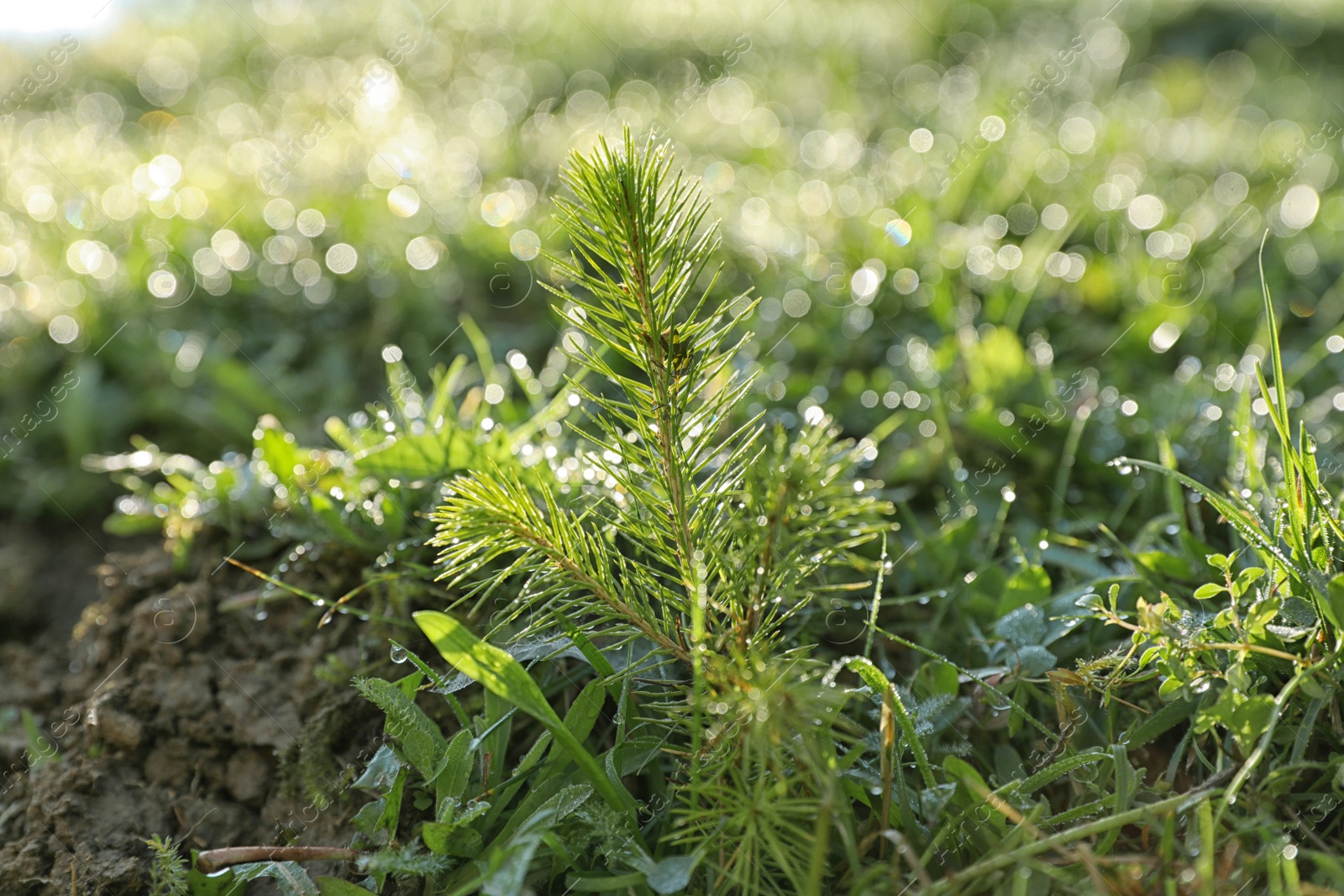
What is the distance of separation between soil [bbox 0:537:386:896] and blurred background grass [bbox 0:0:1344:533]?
0.65 metres

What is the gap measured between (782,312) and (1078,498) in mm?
913

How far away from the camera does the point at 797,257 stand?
111 inches

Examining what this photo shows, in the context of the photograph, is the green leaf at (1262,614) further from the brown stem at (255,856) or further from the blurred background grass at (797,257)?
the brown stem at (255,856)

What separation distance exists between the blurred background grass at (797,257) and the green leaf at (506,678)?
2.58 ft

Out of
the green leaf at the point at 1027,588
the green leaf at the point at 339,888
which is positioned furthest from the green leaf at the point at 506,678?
the green leaf at the point at 1027,588

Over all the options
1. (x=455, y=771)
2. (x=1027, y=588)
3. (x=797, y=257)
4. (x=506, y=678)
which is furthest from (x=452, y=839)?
(x=797, y=257)

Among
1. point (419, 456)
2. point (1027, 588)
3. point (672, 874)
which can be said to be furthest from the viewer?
point (419, 456)

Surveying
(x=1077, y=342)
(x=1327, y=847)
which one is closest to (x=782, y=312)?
(x=1077, y=342)

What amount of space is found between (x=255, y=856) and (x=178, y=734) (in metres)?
0.37

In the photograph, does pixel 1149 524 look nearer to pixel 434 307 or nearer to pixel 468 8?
pixel 434 307

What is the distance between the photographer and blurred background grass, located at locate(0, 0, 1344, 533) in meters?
2.23

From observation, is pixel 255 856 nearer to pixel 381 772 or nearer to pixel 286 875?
pixel 286 875

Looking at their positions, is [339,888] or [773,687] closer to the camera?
[773,687]

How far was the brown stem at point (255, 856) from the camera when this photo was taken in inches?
54.4
